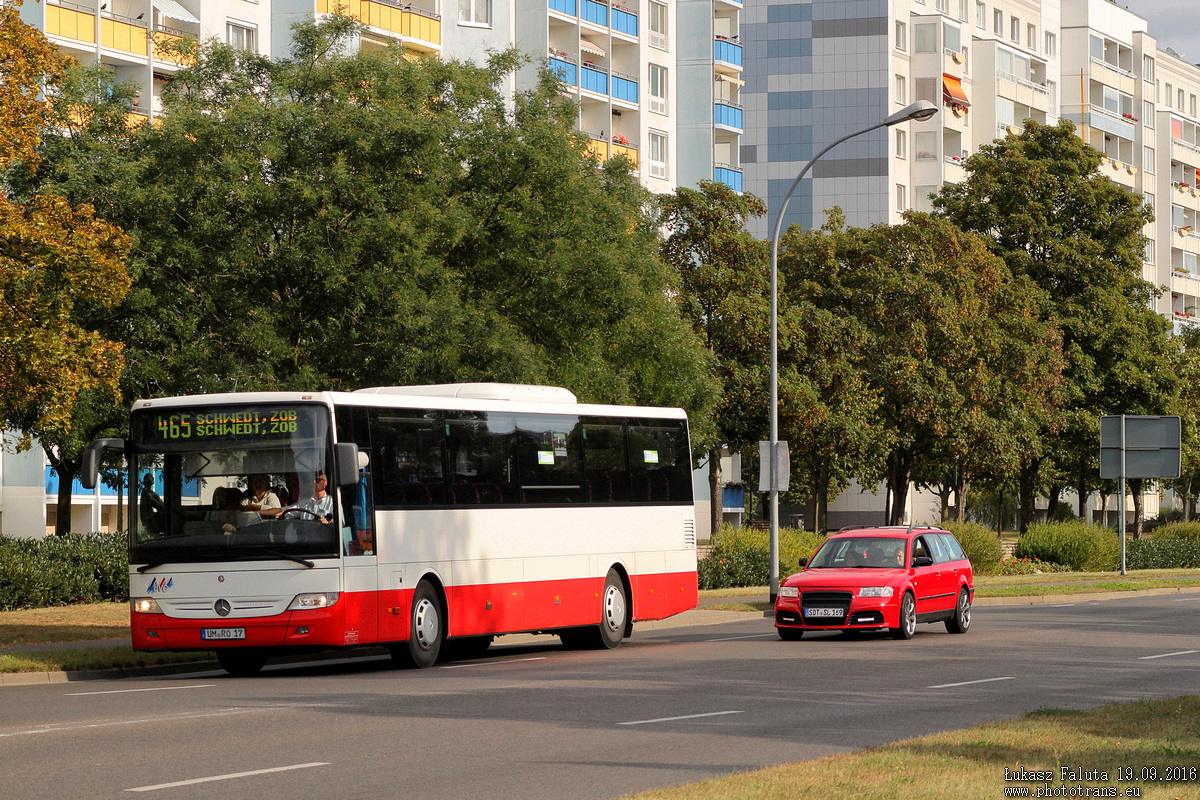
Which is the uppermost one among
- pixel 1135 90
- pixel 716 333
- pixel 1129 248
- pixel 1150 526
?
pixel 1135 90

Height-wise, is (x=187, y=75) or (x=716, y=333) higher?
(x=187, y=75)

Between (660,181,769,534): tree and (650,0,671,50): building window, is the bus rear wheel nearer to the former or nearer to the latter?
(660,181,769,534): tree

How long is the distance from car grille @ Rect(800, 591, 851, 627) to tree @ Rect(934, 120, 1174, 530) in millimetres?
39373

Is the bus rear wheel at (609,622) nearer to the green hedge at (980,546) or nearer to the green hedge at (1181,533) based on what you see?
the green hedge at (980,546)

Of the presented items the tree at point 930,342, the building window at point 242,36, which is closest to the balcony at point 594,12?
the building window at point 242,36

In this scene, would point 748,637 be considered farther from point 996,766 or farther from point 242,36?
point 242,36

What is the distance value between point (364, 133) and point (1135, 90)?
97.9 metres

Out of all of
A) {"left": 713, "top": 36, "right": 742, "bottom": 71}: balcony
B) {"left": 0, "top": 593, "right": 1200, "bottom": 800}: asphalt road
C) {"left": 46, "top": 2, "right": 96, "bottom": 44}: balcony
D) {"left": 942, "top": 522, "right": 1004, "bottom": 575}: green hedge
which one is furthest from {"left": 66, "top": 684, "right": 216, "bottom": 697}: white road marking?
{"left": 713, "top": 36, "right": 742, "bottom": 71}: balcony

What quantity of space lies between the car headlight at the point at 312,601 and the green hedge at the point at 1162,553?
44.2 meters

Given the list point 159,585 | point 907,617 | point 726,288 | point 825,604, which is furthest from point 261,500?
point 726,288

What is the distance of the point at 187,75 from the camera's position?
3175 cm

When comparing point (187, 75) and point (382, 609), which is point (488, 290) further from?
point (382, 609)

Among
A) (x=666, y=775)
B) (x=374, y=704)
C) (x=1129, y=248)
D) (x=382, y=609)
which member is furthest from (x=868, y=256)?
(x=666, y=775)

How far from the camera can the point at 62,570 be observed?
97.8 ft
